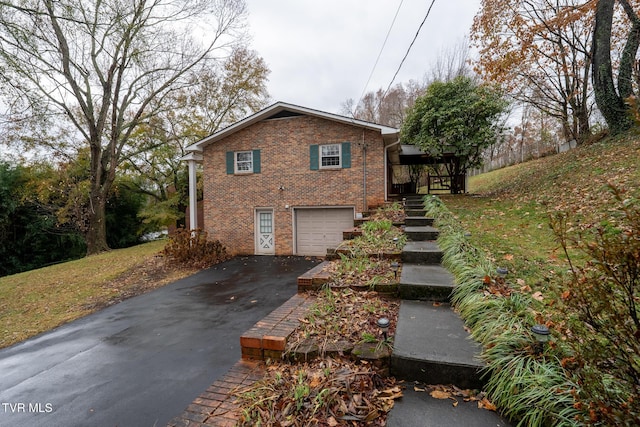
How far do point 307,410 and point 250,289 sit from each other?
17.9 feet

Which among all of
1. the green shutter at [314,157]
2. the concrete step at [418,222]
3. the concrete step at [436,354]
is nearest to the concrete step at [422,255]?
the concrete step at [436,354]

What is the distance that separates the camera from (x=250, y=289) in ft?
23.0

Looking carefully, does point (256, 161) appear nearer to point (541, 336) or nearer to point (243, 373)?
point (243, 373)

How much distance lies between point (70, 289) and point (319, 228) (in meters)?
8.14

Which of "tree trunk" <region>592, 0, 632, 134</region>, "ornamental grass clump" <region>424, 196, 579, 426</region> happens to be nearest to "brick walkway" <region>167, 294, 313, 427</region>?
"ornamental grass clump" <region>424, 196, 579, 426</region>

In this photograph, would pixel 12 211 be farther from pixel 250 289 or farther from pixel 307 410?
pixel 307 410

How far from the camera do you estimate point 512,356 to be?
6.26 feet

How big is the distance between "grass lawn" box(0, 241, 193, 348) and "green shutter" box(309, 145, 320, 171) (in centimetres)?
582

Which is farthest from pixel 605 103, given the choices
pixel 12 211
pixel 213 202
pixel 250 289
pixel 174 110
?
pixel 12 211

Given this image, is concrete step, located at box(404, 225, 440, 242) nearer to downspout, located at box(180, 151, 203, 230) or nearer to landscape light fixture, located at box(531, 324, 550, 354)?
landscape light fixture, located at box(531, 324, 550, 354)

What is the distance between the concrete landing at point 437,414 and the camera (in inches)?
66.0

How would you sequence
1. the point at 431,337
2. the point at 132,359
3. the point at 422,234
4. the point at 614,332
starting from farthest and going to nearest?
the point at 422,234 → the point at 132,359 → the point at 431,337 → the point at 614,332

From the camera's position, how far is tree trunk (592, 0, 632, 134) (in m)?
9.39

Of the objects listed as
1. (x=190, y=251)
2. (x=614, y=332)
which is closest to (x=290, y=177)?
(x=190, y=251)
